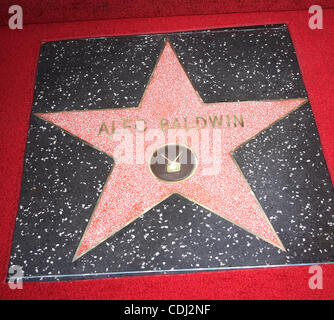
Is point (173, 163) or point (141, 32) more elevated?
point (141, 32)

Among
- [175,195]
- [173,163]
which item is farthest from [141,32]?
[175,195]

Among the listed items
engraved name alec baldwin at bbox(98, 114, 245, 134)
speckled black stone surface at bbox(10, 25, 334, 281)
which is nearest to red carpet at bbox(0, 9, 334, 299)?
speckled black stone surface at bbox(10, 25, 334, 281)

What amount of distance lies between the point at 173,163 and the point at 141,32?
0.81 meters

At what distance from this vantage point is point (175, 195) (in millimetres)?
1189

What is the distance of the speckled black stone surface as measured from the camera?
109 cm

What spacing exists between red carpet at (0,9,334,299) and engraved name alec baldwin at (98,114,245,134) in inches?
14.7

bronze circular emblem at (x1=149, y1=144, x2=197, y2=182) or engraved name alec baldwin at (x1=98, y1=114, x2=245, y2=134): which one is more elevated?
engraved name alec baldwin at (x1=98, y1=114, x2=245, y2=134)

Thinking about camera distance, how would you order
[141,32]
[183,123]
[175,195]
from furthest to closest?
[141,32]
[183,123]
[175,195]

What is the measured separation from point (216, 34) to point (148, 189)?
0.93m

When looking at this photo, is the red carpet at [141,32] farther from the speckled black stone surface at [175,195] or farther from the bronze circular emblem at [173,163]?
the bronze circular emblem at [173,163]

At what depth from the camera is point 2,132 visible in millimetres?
1393

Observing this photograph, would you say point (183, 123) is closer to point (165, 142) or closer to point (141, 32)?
Answer: point (165, 142)

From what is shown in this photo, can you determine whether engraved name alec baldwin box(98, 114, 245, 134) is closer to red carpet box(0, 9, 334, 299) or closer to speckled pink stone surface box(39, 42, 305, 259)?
speckled pink stone surface box(39, 42, 305, 259)

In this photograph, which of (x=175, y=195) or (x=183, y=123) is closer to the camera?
(x=175, y=195)
